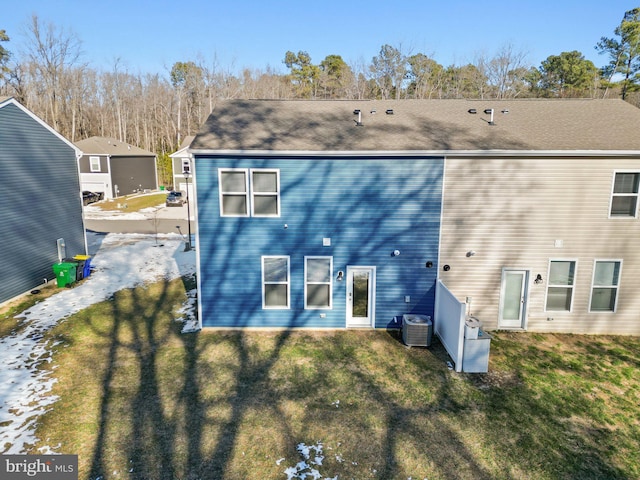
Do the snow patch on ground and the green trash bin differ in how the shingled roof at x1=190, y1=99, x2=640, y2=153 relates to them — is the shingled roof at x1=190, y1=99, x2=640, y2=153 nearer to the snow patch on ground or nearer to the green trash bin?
the snow patch on ground

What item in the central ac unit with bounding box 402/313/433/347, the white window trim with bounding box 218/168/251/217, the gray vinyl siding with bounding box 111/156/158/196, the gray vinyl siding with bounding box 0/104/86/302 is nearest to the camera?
the central ac unit with bounding box 402/313/433/347

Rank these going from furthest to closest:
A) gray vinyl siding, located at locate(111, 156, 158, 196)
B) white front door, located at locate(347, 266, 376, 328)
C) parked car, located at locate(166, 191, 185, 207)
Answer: gray vinyl siding, located at locate(111, 156, 158, 196) → parked car, located at locate(166, 191, 185, 207) → white front door, located at locate(347, 266, 376, 328)

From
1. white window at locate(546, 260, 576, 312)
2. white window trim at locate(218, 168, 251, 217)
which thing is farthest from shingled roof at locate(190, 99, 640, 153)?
white window at locate(546, 260, 576, 312)

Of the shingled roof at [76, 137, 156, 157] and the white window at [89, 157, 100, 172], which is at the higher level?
the shingled roof at [76, 137, 156, 157]

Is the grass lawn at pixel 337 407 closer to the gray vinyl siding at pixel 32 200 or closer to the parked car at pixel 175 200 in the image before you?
the gray vinyl siding at pixel 32 200

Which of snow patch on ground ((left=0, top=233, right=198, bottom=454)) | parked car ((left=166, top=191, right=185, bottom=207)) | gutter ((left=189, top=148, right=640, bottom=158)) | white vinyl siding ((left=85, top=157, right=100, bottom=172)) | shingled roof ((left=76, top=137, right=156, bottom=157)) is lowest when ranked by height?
snow patch on ground ((left=0, top=233, right=198, bottom=454))

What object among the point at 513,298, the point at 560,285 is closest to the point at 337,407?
the point at 513,298

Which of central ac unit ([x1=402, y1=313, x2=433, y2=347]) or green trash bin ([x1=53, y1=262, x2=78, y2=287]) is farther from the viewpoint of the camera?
green trash bin ([x1=53, y1=262, x2=78, y2=287])

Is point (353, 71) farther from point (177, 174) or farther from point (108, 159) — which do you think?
point (108, 159)
